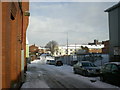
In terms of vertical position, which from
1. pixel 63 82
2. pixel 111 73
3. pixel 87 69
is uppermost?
pixel 111 73

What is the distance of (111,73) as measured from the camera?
15875 mm

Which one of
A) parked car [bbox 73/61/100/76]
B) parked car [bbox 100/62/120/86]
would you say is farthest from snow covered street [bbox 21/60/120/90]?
parked car [bbox 73/61/100/76]

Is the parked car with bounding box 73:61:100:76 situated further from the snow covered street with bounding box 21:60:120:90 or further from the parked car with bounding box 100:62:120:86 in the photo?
the parked car with bounding box 100:62:120:86

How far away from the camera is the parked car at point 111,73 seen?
49.5ft

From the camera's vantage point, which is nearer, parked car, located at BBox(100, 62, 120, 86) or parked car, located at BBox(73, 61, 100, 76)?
parked car, located at BBox(100, 62, 120, 86)

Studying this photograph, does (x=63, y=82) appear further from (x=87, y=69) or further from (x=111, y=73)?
(x=87, y=69)

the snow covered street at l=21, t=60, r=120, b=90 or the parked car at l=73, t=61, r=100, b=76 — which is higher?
the parked car at l=73, t=61, r=100, b=76

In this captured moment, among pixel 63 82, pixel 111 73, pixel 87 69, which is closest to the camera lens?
pixel 111 73

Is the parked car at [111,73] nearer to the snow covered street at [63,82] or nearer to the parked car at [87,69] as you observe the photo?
the snow covered street at [63,82]

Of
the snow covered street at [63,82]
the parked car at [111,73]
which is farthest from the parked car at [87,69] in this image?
the parked car at [111,73]

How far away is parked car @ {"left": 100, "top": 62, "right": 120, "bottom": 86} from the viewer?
15.1 metres

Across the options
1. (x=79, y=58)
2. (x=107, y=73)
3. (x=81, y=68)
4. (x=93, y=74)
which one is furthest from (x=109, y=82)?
(x=79, y=58)

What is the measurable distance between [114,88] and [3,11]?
8.89m

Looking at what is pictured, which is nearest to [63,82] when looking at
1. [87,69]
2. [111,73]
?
[111,73]
